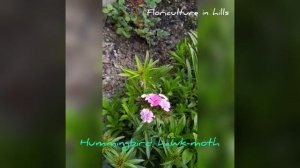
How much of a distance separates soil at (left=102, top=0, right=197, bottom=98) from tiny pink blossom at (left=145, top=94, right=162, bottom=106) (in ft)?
0.38

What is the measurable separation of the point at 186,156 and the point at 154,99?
0.79ft

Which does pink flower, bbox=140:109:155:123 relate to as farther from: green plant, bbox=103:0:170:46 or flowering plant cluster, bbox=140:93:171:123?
green plant, bbox=103:0:170:46

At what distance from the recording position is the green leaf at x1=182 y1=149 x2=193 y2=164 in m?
1.74

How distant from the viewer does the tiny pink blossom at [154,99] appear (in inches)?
67.7

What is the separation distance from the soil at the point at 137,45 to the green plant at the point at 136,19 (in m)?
0.02


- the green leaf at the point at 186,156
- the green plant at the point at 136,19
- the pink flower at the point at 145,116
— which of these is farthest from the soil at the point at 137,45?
the green leaf at the point at 186,156

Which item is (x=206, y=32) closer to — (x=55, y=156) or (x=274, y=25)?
(x=274, y=25)

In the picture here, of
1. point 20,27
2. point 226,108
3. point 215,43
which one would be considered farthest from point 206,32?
point 20,27

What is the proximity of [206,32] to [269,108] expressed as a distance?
0.37m

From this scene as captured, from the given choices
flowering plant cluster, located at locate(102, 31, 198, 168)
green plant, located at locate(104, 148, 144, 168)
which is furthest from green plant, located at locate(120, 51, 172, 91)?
green plant, located at locate(104, 148, 144, 168)

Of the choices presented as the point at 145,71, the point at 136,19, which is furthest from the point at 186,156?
the point at 136,19

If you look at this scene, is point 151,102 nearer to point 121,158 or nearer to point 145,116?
point 145,116

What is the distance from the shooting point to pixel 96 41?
1.69 m

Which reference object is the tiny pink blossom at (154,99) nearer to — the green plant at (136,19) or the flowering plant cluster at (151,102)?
the flowering plant cluster at (151,102)
